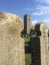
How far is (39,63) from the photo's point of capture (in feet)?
19.4

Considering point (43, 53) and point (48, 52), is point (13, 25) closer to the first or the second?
point (43, 53)

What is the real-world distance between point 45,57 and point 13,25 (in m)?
3.83

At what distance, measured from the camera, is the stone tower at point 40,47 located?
5977mm

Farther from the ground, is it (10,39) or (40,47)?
(10,39)

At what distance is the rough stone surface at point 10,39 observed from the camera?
8.33 feet

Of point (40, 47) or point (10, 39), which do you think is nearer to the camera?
point (10, 39)

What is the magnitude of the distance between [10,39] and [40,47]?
3.53 meters

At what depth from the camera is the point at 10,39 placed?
261 centimetres

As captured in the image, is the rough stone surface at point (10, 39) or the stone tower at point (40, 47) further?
the stone tower at point (40, 47)

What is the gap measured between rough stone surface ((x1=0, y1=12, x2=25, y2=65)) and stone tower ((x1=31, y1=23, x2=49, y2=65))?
319 centimetres

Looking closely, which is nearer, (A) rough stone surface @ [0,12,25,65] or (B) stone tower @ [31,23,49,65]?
(A) rough stone surface @ [0,12,25,65]

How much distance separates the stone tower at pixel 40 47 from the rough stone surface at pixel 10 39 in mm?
3190

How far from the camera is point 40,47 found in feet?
19.9

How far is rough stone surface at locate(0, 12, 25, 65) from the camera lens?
8.33ft
